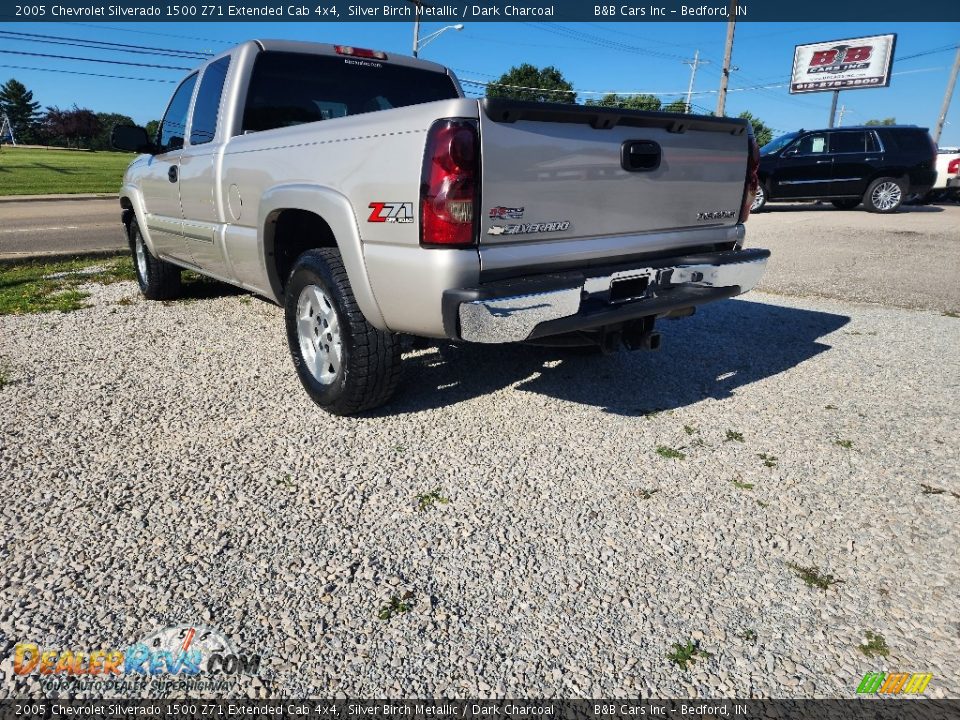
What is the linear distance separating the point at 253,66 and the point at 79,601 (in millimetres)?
3352

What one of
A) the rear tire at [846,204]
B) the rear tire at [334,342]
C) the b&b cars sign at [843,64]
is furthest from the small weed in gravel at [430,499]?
the b&b cars sign at [843,64]

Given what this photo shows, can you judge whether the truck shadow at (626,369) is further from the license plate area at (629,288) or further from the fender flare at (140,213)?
the fender flare at (140,213)

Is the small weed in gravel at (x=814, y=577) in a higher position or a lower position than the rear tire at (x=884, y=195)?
lower

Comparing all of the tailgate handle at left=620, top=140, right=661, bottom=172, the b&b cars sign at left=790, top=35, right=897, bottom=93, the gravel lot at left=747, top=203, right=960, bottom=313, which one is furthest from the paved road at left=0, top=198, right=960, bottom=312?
the b&b cars sign at left=790, top=35, right=897, bottom=93

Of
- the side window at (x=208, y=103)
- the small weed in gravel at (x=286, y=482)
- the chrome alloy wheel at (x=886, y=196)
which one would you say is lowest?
the small weed in gravel at (x=286, y=482)

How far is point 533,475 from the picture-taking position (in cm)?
293

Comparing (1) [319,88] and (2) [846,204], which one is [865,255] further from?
(1) [319,88]

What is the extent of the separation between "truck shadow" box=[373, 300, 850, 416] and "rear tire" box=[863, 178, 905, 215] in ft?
38.9

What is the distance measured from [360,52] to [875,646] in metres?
4.49

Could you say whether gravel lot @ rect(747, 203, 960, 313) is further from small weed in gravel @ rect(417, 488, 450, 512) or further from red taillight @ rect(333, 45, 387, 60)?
small weed in gravel @ rect(417, 488, 450, 512)

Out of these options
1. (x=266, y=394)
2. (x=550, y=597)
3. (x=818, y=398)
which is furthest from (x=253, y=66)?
(x=818, y=398)

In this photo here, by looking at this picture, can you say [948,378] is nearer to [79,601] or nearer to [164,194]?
[79,601]

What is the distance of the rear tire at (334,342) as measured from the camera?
3.20m

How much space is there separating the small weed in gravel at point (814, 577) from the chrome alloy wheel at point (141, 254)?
6020 millimetres
